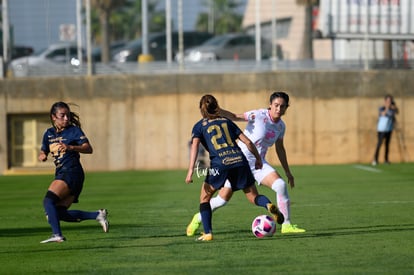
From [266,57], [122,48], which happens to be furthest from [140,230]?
[122,48]

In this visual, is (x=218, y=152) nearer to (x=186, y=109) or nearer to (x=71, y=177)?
(x=71, y=177)

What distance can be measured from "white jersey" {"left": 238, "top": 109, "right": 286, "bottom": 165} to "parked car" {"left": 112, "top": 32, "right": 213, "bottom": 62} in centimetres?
2781

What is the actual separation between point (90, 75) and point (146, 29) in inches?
152

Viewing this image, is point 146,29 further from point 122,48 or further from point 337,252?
point 337,252

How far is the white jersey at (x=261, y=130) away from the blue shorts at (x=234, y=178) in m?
0.77

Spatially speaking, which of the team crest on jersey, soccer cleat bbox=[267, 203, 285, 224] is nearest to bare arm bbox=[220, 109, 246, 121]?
the team crest on jersey

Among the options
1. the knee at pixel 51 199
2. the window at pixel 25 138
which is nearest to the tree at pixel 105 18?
the window at pixel 25 138

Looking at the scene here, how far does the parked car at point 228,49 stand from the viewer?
41406mm

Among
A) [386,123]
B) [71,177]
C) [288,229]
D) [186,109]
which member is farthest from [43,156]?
[186,109]

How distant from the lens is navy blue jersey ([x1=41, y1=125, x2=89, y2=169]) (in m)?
12.4

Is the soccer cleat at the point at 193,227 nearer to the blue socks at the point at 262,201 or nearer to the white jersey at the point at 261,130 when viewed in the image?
the blue socks at the point at 262,201

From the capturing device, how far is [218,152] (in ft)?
39.6

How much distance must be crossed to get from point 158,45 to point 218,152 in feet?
99.0

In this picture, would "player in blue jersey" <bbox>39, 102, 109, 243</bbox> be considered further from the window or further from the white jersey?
the window
